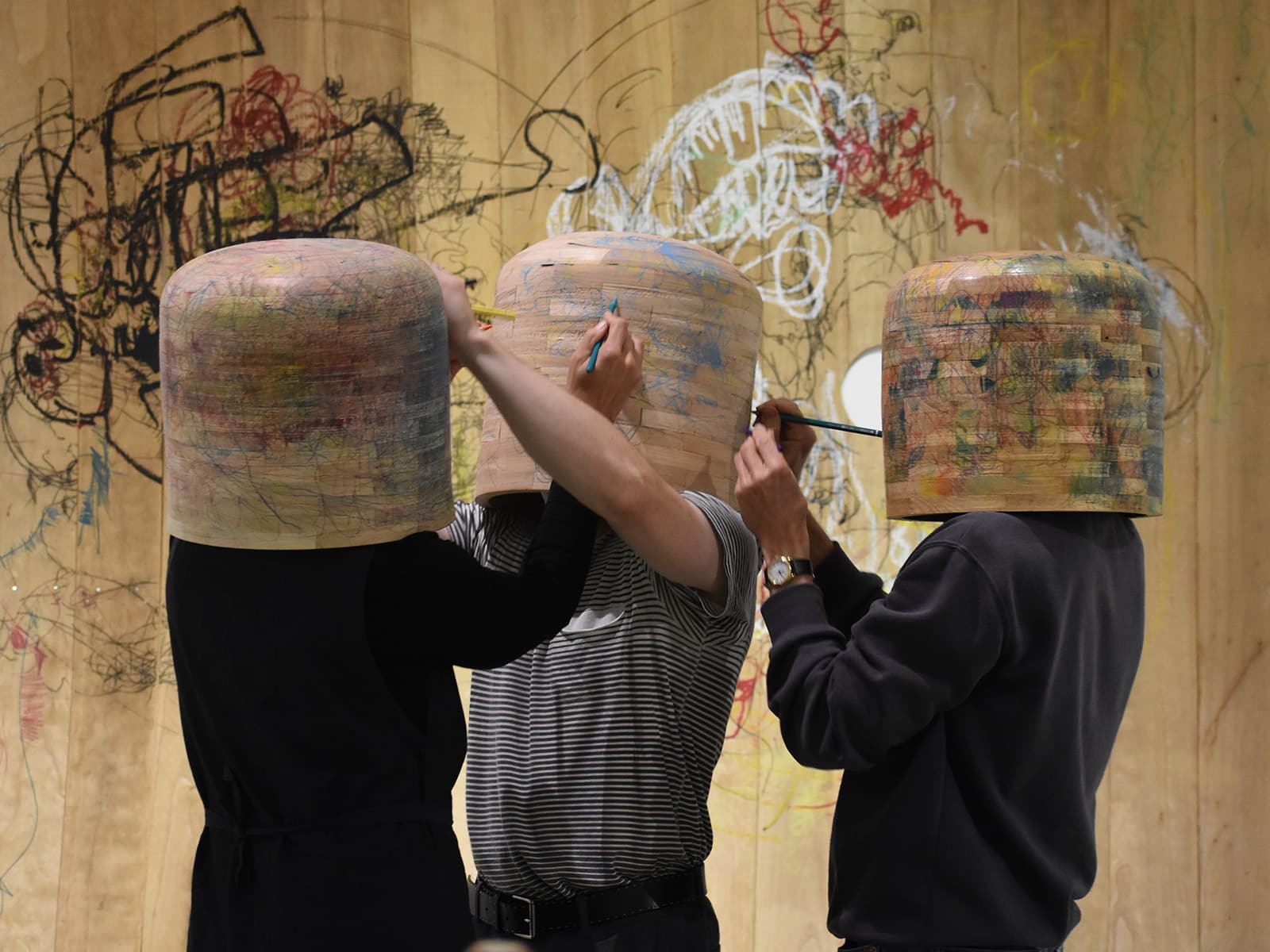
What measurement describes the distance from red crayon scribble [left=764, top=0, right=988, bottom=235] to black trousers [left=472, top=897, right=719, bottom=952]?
1.83 metres

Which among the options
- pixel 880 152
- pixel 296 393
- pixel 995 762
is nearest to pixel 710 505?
pixel 995 762

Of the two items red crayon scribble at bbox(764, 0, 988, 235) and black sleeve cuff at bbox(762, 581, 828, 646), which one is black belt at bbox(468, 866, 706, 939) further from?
red crayon scribble at bbox(764, 0, 988, 235)

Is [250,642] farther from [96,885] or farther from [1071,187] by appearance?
[1071,187]

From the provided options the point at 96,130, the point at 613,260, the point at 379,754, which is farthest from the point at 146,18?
the point at 379,754

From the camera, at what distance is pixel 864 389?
3.05m

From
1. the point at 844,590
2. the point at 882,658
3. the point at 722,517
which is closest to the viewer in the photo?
the point at 882,658

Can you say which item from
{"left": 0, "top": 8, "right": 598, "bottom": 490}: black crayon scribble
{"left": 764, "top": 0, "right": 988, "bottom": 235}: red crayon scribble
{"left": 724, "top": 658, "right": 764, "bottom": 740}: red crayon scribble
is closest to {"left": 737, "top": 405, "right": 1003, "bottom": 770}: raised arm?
{"left": 724, "top": 658, "right": 764, "bottom": 740}: red crayon scribble

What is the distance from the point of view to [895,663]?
1.52m

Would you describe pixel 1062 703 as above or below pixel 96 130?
below

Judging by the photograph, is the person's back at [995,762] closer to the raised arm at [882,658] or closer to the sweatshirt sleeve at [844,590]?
the raised arm at [882,658]

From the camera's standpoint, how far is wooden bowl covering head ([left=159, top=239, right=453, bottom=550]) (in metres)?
1.42

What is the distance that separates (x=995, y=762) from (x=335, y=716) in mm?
741

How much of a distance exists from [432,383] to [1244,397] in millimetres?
2144

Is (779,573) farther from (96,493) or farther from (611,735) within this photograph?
(96,493)
